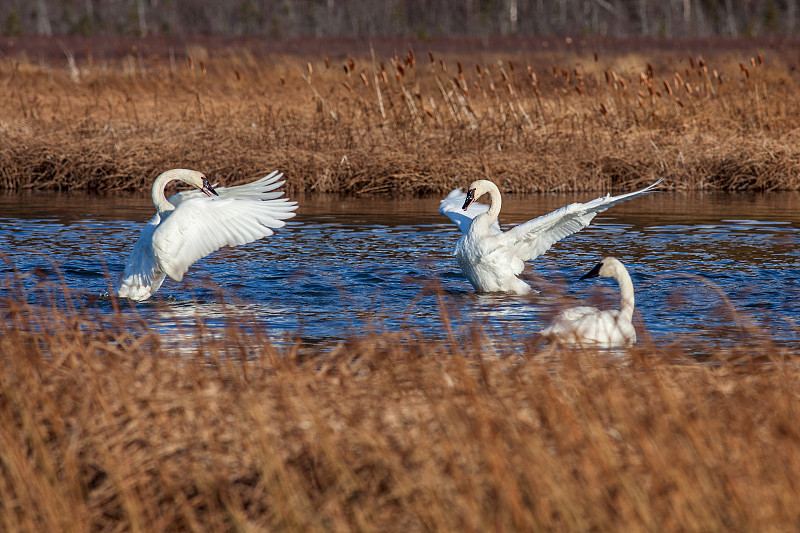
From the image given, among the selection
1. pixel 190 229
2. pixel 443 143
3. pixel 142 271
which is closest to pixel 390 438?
pixel 190 229

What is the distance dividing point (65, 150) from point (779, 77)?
1229cm

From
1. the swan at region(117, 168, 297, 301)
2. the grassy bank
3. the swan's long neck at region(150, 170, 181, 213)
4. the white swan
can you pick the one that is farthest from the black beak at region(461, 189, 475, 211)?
the grassy bank

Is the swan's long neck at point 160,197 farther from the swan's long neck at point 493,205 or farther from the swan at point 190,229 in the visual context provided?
the swan's long neck at point 493,205

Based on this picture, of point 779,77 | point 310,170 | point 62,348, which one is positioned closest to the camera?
point 62,348

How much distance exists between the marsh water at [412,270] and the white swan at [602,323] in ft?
0.76

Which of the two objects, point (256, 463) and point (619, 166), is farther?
point (619, 166)

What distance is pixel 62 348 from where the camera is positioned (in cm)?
460

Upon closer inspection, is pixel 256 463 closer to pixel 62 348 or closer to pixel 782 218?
pixel 62 348

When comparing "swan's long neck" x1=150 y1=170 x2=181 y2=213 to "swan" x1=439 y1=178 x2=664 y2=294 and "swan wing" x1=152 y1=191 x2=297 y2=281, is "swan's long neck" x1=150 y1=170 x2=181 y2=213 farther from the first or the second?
"swan" x1=439 y1=178 x2=664 y2=294

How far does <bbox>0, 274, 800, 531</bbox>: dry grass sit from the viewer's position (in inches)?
117

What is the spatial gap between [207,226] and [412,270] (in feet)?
6.60

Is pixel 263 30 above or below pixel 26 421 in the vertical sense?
above

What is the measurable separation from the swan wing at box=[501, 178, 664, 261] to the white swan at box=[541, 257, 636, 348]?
3.32 ft

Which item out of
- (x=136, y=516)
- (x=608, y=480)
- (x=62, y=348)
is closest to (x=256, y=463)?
(x=136, y=516)
